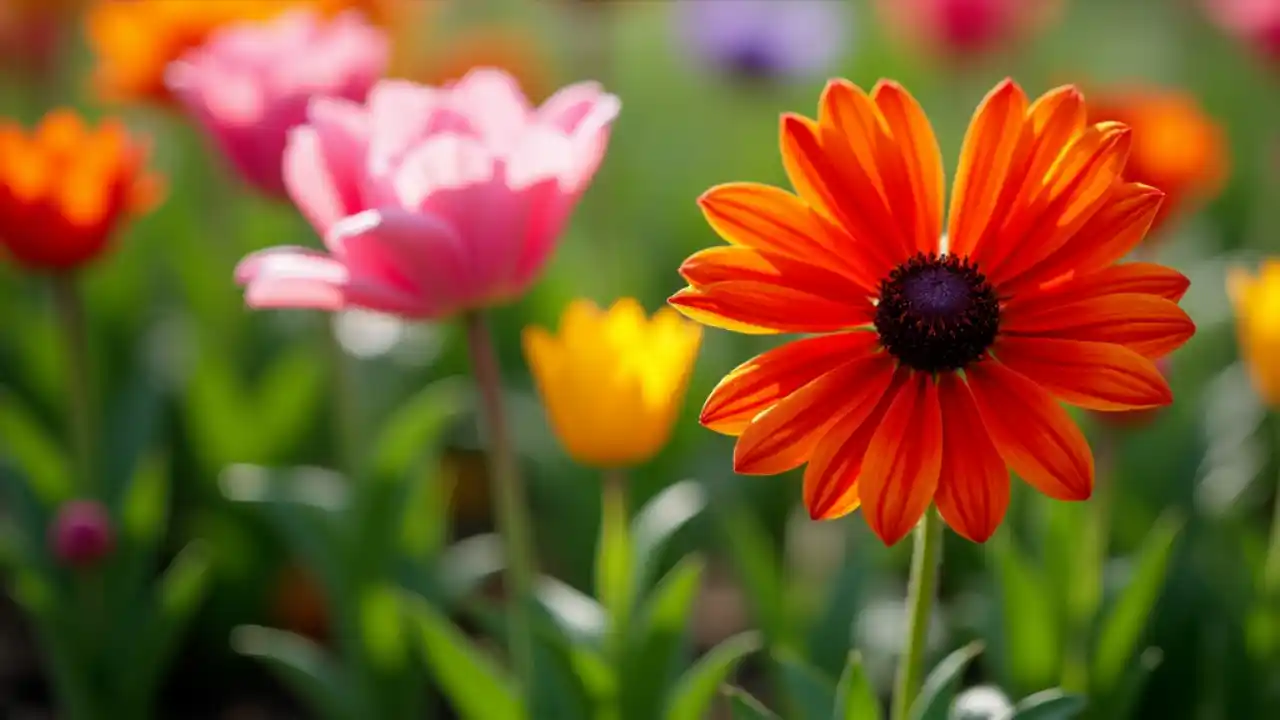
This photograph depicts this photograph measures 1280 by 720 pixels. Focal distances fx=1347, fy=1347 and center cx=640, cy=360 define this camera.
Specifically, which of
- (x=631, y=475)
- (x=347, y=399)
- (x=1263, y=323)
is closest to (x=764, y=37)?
(x=631, y=475)

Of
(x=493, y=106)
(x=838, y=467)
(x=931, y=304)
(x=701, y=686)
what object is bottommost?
(x=701, y=686)

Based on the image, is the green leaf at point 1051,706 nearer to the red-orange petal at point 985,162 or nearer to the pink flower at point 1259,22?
the red-orange petal at point 985,162

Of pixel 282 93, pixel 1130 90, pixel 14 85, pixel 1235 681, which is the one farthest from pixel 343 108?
pixel 14 85

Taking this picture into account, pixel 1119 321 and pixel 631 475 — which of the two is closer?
pixel 1119 321

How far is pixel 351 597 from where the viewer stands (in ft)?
4.91

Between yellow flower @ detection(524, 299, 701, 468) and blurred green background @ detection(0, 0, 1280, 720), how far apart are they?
152mm

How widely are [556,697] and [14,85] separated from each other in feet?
9.06

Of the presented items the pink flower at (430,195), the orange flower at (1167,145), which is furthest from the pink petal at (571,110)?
the orange flower at (1167,145)

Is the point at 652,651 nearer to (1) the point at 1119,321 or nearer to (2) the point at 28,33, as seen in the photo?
(1) the point at 1119,321

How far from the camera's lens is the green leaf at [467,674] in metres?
1.23

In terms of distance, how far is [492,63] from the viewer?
290 centimetres

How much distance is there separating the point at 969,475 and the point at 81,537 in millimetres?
1010

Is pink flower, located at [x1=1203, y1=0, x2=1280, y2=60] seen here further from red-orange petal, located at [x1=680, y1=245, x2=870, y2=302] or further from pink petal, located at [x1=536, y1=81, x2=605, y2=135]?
red-orange petal, located at [x1=680, y1=245, x2=870, y2=302]

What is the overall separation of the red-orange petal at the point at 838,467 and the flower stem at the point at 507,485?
343 millimetres
